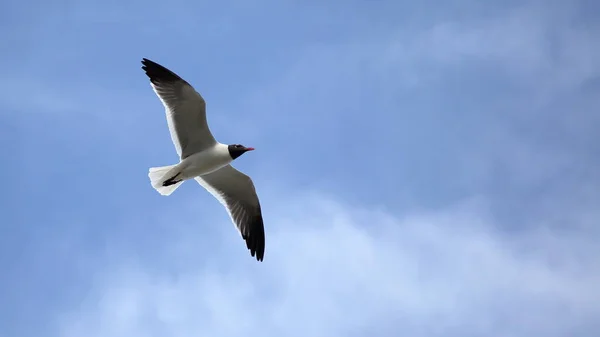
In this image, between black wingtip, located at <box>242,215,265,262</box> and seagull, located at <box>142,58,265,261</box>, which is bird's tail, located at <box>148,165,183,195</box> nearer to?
seagull, located at <box>142,58,265,261</box>

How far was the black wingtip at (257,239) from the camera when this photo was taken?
1478 centimetres

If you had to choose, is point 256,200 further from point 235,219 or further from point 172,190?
point 172,190

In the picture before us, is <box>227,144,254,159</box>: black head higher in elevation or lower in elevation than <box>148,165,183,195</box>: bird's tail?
higher

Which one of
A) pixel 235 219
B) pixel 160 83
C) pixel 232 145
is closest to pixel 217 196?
pixel 235 219

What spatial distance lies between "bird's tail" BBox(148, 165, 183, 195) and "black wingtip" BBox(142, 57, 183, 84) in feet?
4.64

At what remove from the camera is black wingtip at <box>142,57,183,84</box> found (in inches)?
527

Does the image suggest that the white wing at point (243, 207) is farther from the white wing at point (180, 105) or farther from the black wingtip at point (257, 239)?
the white wing at point (180, 105)

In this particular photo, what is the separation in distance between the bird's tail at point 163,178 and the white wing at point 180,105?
1.73 feet

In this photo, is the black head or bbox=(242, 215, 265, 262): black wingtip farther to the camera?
bbox=(242, 215, 265, 262): black wingtip

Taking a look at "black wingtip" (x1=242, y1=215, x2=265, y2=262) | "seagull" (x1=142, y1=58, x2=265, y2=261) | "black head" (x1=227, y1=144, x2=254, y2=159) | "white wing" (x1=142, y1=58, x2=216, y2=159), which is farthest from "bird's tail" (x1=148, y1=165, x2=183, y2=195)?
"black wingtip" (x1=242, y1=215, x2=265, y2=262)

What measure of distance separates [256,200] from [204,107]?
2184 millimetres

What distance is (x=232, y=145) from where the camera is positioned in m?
13.8

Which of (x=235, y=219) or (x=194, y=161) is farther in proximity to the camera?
(x=235, y=219)

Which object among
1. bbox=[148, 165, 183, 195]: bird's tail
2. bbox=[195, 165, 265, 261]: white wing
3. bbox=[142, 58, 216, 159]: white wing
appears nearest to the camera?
bbox=[142, 58, 216, 159]: white wing
